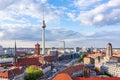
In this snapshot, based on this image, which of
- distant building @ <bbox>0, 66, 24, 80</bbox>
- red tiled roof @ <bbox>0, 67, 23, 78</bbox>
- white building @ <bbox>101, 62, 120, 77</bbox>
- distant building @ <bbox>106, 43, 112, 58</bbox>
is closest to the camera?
distant building @ <bbox>0, 66, 24, 80</bbox>

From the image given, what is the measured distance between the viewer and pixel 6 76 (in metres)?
60.3

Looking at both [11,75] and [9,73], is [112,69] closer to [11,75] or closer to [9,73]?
[11,75]

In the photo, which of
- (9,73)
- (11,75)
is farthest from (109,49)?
(9,73)

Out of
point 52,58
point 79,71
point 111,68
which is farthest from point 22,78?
point 52,58

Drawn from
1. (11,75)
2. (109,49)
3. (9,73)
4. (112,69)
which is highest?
(109,49)

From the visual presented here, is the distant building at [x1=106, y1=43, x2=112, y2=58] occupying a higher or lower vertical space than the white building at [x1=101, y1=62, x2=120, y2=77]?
higher

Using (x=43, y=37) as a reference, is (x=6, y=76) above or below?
below

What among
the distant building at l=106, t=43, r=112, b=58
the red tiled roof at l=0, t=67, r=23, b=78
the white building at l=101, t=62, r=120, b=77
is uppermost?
the distant building at l=106, t=43, r=112, b=58

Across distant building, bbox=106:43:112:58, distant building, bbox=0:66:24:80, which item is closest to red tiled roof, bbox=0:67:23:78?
distant building, bbox=0:66:24:80

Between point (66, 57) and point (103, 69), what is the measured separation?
219 ft

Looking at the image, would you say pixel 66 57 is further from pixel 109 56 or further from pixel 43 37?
pixel 109 56

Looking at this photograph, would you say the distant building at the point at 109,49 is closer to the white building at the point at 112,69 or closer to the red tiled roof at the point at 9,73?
the white building at the point at 112,69

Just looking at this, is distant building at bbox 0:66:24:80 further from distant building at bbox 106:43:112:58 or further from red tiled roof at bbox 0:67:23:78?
distant building at bbox 106:43:112:58

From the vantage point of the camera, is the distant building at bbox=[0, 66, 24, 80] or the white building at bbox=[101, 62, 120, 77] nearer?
Answer: the distant building at bbox=[0, 66, 24, 80]
